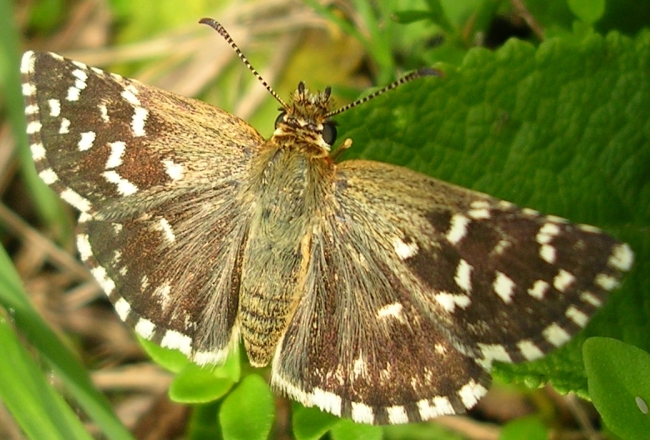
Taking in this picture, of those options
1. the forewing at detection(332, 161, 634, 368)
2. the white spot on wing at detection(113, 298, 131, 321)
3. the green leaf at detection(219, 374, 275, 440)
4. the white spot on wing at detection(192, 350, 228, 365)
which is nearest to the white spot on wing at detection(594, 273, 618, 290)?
the forewing at detection(332, 161, 634, 368)

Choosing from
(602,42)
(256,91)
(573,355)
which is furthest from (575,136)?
(256,91)

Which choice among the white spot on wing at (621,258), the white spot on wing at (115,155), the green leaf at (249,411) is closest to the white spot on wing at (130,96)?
the white spot on wing at (115,155)

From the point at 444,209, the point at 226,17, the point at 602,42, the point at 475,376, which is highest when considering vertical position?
the point at 226,17

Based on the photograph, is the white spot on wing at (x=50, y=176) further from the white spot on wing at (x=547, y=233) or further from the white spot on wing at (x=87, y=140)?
the white spot on wing at (x=547, y=233)

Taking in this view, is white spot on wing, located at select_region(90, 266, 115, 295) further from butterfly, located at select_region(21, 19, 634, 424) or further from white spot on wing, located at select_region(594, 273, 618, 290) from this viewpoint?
white spot on wing, located at select_region(594, 273, 618, 290)

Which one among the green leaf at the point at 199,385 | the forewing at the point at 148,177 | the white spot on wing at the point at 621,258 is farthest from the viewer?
the forewing at the point at 148,177

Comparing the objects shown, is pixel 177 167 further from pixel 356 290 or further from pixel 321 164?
pixel 356 290
